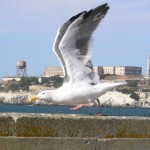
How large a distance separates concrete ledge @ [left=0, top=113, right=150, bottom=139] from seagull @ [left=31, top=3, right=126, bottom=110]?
390 centimetres

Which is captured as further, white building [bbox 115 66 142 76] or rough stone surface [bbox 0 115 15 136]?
white building [bbox 115 66 142 76]

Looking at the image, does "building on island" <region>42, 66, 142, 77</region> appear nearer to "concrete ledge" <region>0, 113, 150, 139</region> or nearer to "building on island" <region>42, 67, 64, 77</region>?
"building on island" <region>42, 67, 64, 77</region>

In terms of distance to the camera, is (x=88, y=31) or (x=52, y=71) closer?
(x=88, y=31)

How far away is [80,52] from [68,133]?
537 cm

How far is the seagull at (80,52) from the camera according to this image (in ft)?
37.2

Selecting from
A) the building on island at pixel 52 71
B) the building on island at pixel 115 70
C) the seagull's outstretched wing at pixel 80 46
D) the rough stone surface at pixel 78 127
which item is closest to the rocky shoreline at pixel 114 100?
the building on island at pixel 115 70

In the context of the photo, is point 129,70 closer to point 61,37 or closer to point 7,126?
point 61,37

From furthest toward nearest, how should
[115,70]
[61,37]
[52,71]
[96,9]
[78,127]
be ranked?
1. [115,70]
2. [52,71]
3. [61,37]
4. [96,9]
5. [78,127]

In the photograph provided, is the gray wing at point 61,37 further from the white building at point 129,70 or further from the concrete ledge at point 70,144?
the white building at point 129,70

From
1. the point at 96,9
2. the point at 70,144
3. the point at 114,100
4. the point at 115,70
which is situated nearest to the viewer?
the point at 70,144

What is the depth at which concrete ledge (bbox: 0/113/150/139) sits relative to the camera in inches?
270

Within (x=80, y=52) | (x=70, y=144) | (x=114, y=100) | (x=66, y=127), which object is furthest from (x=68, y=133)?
(x=114, y=100)

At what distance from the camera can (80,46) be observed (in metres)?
12.2

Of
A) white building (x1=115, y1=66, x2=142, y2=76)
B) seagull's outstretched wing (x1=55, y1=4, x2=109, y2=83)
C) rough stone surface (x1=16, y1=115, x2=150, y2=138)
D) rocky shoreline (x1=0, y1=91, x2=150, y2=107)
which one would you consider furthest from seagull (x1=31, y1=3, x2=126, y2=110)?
rocky shoreline (x1=0, y1=91, x2=150, y2=107)
